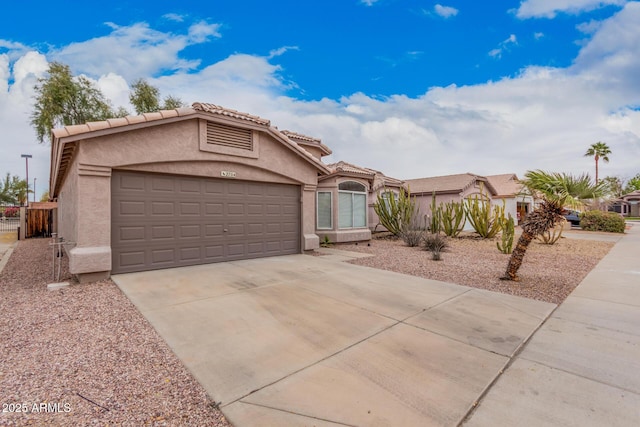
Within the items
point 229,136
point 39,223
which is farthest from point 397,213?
point 39,223

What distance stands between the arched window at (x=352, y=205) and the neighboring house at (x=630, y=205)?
2287 inches

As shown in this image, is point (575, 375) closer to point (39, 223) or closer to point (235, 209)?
point (235, 209)

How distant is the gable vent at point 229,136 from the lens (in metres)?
8.72

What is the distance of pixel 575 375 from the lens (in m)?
3.19

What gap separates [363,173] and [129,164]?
9.80 meters

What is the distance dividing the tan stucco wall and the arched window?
4394mm

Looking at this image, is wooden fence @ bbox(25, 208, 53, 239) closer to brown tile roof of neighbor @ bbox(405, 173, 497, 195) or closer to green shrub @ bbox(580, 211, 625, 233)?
brown tile roof of neighbor @ bbox(405, 173, 497, 195)

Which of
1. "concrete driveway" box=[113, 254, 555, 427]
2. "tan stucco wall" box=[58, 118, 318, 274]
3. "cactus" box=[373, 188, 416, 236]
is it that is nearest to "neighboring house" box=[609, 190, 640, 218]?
"cactus" box=[373, 188, 416, 236]

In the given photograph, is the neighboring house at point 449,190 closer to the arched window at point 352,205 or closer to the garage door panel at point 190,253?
the arched window at point 352,205

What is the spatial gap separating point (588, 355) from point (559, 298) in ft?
9.20

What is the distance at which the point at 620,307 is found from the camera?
17.8ft

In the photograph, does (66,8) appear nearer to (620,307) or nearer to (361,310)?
(361,310)

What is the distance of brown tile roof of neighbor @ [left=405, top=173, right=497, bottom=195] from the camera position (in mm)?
21312

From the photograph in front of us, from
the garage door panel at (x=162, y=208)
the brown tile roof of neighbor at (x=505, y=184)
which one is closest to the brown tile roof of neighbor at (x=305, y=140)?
the garage door panel at (x=162, y=208)
